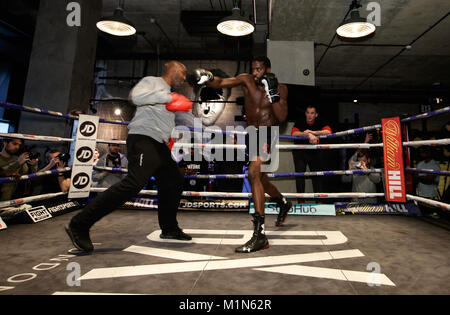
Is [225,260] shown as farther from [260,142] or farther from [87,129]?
[87,129]

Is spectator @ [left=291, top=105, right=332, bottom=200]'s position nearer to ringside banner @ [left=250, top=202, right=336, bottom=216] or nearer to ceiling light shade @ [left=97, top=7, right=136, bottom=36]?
ringside banner @ [left=250, top=202, right=336, bottom=216]

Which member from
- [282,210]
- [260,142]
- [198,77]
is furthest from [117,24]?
[282,210]

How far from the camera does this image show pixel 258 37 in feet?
25.8

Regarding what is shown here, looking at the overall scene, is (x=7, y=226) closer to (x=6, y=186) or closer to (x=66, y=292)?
(x=6, y=186)

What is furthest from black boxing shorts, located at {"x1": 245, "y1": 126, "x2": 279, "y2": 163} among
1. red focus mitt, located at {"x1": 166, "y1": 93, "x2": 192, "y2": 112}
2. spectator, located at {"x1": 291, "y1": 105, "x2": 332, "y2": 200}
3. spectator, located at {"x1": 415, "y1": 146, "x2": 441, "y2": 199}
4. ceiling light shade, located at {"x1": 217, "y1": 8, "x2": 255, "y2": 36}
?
spectator, located at {"x1": 415, "y1": 146, "x2": 441, "y2": 199}

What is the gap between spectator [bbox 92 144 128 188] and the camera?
3.76m

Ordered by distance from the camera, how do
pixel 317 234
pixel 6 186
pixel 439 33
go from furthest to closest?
pixel 439 33 < pixel 6 186 < pixel 317 234

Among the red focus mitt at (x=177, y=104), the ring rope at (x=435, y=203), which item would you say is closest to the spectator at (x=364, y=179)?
the ring rope at (x=435, y=203)

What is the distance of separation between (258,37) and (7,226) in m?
7.74

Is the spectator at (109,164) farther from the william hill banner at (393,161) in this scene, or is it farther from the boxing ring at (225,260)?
the william hill banner at (393,161)

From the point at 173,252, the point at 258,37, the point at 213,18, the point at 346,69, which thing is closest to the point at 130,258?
the point at 173,252

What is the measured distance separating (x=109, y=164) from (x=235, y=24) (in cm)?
306

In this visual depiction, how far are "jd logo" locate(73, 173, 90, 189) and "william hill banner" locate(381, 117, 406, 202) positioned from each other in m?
3.55

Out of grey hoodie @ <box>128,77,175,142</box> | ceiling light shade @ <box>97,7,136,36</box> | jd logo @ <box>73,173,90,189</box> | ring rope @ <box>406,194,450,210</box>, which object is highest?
ceiling light shade @ <box>97,7,136,36</box>
